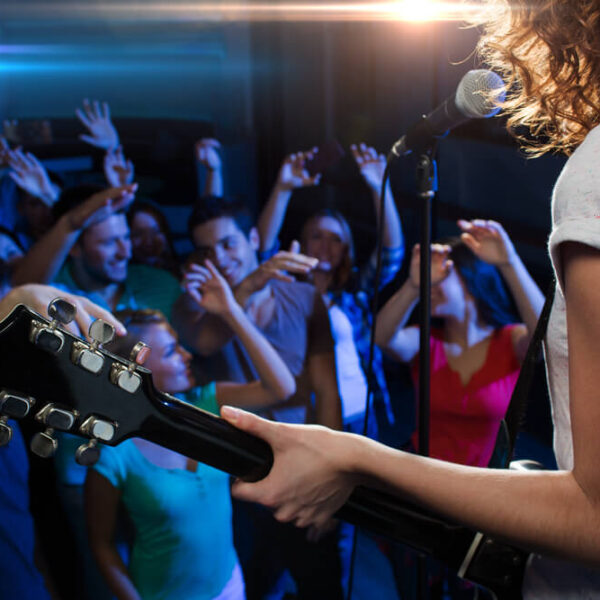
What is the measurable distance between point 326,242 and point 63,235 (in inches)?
30.4

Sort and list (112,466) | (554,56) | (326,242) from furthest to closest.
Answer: (326,242) → (112,466) → (554,56)

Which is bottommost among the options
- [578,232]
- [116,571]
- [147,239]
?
[116,571]

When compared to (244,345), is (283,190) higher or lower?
higher

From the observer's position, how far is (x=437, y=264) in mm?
1866

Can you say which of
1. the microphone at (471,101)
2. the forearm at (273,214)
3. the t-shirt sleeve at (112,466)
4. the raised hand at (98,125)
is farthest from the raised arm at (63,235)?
the microphone at (471,101)

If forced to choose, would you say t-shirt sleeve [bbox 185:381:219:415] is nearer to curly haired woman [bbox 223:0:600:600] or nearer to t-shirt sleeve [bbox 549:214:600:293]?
curly haired woman [bbox 223:0:600:600]

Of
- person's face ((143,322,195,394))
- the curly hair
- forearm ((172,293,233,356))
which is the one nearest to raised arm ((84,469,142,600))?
person's face ((143,322,195,394))

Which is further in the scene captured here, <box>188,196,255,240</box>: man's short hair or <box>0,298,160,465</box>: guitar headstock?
<box>188,196,255,240</box>: man's short hair

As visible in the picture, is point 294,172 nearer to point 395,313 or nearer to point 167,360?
point 395,313

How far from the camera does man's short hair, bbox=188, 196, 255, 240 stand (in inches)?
75.2

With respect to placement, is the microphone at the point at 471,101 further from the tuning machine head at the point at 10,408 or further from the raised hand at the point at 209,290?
the raised hand at the point at 209,290

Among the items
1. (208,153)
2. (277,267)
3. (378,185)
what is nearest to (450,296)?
(378,185)

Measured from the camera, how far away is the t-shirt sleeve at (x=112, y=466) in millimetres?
1750

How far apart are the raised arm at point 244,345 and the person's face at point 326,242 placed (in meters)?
0.29
